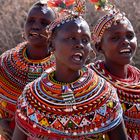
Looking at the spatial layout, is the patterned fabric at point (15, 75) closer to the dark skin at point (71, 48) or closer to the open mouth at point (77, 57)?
the dark skin at point (71, 48)

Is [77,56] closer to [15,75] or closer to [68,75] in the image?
[68,75]

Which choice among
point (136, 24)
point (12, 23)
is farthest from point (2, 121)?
point (12, 23)

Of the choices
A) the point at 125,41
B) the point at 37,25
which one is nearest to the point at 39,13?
the point at 37,25

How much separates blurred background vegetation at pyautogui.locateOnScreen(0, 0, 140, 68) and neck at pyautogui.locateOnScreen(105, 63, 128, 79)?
20.3 ft

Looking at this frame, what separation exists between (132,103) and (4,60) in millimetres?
1332

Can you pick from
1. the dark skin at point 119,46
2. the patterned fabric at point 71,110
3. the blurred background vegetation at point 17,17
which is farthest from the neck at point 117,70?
the blurred background vegetation at point 17,17

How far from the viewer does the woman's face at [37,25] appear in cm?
396

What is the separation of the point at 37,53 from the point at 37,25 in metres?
0.29

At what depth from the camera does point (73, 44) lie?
3148mm

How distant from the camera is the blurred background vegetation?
11.2 m

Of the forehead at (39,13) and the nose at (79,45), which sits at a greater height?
the nose at (79,45)

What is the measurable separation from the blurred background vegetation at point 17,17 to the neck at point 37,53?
6034mm

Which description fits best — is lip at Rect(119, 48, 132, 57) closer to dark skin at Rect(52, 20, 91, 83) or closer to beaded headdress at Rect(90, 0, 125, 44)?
beaded headdress at Rect(90, 0, 125, 44)

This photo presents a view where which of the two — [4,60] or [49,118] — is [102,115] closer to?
[49,118]
